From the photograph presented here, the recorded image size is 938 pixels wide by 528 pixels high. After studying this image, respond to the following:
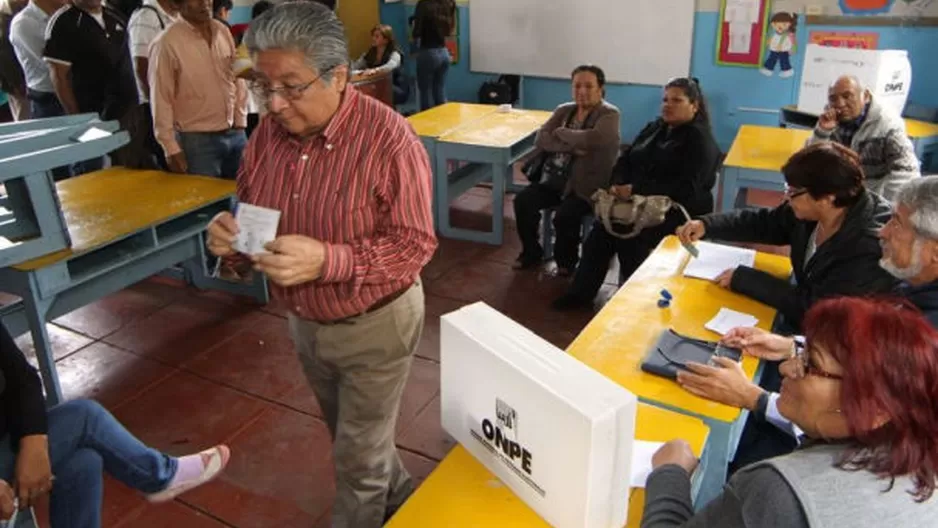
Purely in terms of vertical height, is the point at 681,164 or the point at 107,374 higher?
the point at 681,164

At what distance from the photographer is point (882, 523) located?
0.98 m

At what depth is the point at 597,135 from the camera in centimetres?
399

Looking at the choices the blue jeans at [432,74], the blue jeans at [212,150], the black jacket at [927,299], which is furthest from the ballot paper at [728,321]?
the blue jeans at [432,74]

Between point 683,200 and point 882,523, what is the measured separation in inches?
110

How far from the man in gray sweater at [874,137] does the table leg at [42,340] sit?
12.3 feet

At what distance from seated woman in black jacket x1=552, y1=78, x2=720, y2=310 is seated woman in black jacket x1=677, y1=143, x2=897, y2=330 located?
3.99 ft

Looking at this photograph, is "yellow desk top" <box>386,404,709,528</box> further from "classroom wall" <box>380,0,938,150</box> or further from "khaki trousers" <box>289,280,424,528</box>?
"classroom wall" <box>380,0,938,150</box>

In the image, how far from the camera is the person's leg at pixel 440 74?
6.83m

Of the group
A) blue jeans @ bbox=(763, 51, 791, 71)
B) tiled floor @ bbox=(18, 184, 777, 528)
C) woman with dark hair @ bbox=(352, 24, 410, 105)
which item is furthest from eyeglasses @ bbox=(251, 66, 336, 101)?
blue jeans @ bbox=(763, 51, 791, 71)

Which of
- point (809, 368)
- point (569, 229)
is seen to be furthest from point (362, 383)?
point (569, 229)

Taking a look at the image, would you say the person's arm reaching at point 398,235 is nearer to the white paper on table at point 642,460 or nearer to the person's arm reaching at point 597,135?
the white paper on table at point 642,460

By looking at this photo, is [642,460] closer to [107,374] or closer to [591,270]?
[591,270]

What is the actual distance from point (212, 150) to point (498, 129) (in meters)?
1.91

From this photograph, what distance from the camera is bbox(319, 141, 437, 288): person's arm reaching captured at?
1.60 m
